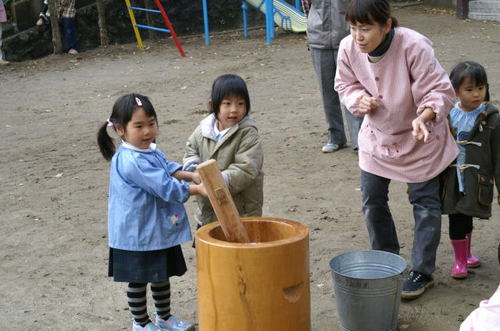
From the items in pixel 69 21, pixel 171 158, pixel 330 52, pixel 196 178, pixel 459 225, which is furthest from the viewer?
pixel 69 21

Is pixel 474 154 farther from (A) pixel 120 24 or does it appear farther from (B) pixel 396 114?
(A) pixel 120 24

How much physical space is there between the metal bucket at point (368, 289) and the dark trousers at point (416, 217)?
0.39 meters

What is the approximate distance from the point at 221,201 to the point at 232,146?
653 mm

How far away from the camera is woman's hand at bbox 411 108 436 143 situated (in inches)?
132

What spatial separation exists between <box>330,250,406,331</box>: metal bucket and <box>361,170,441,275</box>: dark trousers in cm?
39

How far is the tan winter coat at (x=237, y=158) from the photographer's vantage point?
379 cm

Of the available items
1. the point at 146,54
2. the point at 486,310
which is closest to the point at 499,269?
the point at 486,310

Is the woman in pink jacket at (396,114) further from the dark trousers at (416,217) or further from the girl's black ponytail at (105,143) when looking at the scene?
the girl's black ponytail at (105,143)

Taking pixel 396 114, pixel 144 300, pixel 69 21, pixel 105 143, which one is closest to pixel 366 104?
pixel 396 114

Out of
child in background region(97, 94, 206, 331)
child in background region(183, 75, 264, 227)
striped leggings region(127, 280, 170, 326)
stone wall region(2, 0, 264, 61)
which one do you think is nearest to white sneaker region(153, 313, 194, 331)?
striped leggings region(127, 280, 170, 326)

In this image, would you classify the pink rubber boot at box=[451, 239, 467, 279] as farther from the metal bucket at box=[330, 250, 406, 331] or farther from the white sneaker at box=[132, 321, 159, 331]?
the white sneaker at box=[132, 321, 159, 331]

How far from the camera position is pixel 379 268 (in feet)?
12.0

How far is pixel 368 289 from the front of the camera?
3404 mm

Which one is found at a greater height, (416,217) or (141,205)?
(141,205)
